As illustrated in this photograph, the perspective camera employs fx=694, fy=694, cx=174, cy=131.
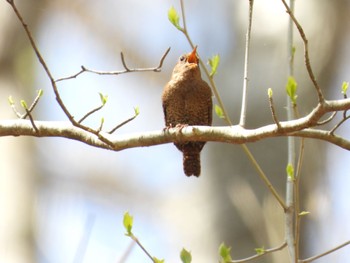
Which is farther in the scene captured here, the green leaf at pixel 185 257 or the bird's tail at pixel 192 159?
the bird's tail at pixel 192 159

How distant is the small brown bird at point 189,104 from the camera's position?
3969 millimetres

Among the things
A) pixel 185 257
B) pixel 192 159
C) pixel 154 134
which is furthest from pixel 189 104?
pixel 185 257

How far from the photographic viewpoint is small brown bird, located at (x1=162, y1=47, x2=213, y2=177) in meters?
3.97

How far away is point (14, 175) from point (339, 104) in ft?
9.48

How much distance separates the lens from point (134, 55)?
681 cm

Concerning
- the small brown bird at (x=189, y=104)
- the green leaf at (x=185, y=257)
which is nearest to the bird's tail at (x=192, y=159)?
the small brown bird at (x=189, y=104)

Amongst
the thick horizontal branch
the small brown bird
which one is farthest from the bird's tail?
the thick horizontal branch

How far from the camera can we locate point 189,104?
156 inches

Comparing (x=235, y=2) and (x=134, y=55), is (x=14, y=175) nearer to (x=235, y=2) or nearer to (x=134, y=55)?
(x=235, y=2)

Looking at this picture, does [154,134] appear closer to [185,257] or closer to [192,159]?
[185,257]

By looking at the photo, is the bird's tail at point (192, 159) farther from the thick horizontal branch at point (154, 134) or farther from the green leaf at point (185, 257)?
the green leaf at point (185, 257)

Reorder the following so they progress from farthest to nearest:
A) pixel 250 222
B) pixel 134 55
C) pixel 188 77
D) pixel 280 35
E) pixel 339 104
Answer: pixel 134 55
pixel 280 35
pixel 250 222
pixel 188 77
pixel 339 104

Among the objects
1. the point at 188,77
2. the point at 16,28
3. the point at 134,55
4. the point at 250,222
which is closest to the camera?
the point at 188,77

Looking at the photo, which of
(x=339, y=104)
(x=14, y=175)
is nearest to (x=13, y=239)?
(x=14, y=175)
